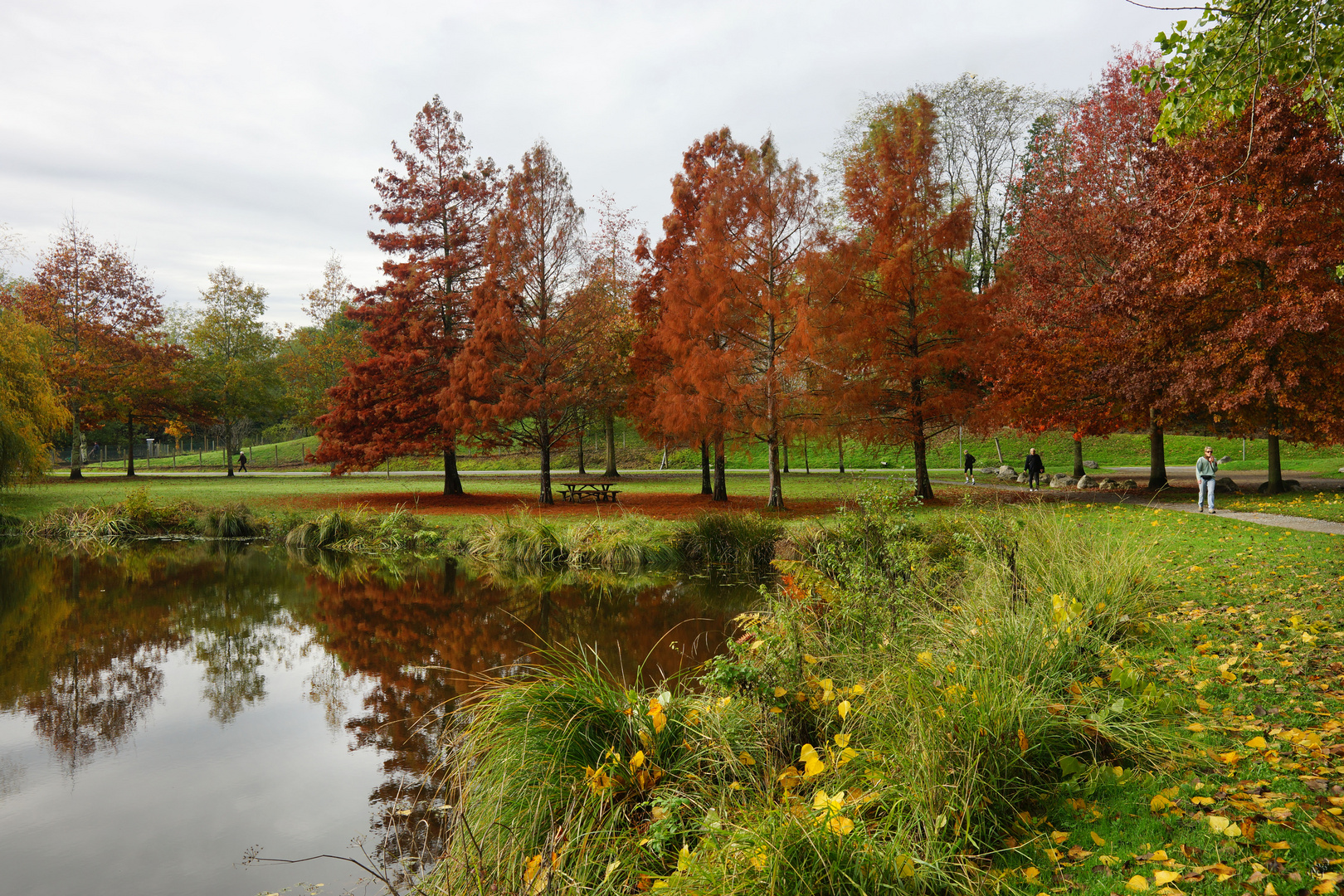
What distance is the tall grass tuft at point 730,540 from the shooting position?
46.0 feet

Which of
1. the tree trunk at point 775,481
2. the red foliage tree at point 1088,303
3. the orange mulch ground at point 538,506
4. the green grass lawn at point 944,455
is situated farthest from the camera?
the green grass lawn at point 944,455

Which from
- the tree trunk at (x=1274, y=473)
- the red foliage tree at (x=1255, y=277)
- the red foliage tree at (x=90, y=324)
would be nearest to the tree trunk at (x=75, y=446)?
the red foliage tree at (x=90, y=324)

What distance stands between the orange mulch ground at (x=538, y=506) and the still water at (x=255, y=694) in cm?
590

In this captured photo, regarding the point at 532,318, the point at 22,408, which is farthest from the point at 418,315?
the point at 22,408

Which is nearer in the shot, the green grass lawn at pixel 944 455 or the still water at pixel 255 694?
the still water at pixel 255 694

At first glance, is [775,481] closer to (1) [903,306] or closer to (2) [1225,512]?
(1) [903,306]

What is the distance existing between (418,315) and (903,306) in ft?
51.9

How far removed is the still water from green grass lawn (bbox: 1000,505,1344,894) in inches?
137

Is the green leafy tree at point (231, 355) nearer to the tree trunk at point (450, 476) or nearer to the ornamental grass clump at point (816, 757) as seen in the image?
the tree trunk at point (450, 476)

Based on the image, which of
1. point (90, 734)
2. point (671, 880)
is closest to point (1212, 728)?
point (671, 880)

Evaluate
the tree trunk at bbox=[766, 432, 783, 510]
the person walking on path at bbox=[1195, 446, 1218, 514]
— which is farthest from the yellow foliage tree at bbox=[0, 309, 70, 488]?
the person walking on path at bbox=[1195, 446, 1218, 514]

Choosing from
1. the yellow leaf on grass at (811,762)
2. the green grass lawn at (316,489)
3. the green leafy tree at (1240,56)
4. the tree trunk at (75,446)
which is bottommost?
the yellow leaf on grass at (811,762)

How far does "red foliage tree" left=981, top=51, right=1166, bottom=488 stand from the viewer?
17875 millimetres

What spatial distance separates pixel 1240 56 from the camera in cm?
721
